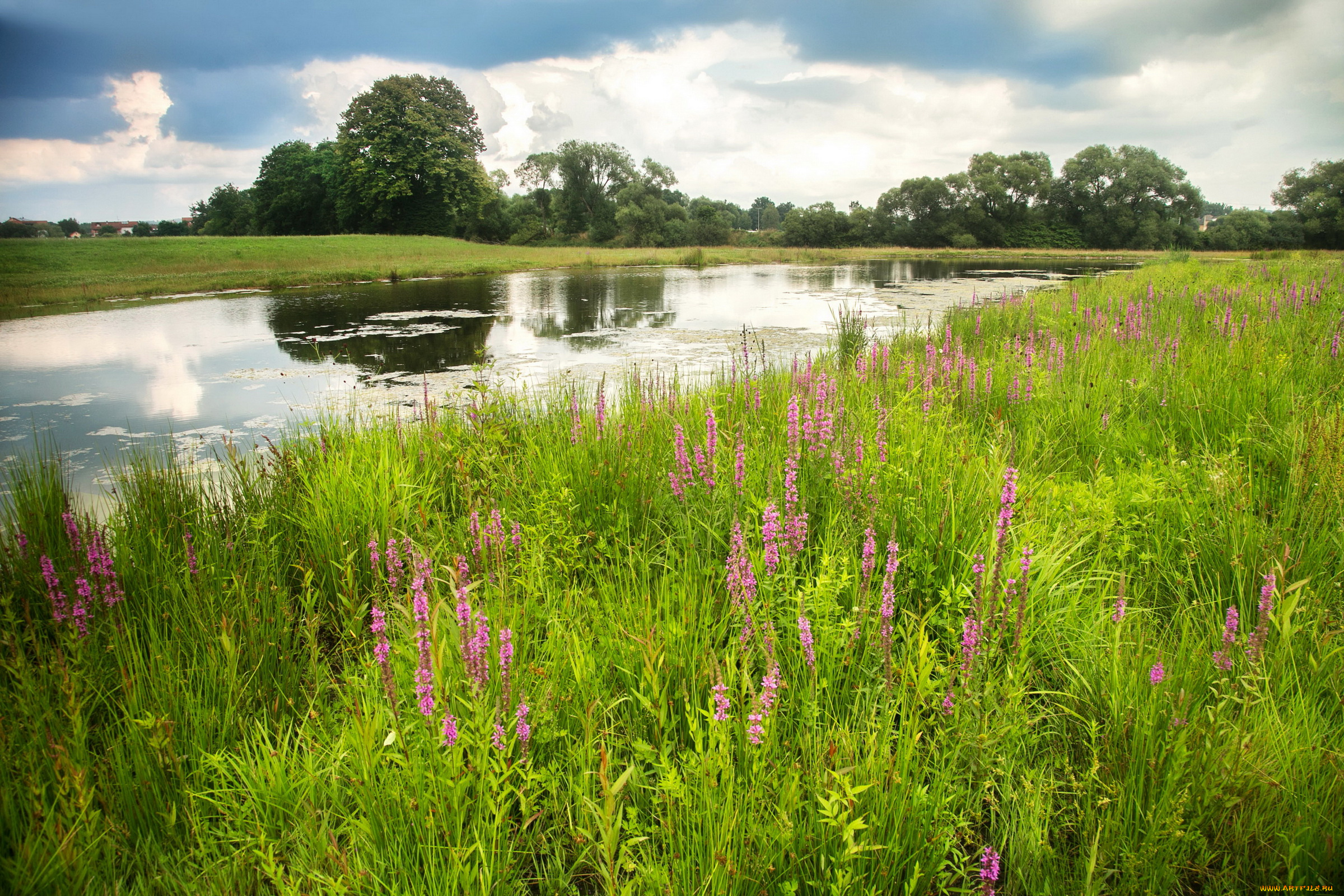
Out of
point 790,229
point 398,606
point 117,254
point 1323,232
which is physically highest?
point 790,229

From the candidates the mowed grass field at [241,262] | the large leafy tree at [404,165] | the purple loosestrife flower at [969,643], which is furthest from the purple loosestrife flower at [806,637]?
the large leafy tree at [404,165]

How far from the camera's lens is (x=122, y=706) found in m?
2.15

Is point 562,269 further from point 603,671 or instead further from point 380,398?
point 603,671

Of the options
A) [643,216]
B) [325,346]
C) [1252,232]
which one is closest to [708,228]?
[643,216]

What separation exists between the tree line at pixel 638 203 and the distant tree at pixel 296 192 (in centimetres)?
19

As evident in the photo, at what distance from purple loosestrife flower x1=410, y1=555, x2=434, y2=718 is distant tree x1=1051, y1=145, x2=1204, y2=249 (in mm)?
86173

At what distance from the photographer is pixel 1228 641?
5.98 feet

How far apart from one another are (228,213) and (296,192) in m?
20.6

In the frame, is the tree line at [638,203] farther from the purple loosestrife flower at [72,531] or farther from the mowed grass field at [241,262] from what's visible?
the purple loosestrife flower at [72,531]

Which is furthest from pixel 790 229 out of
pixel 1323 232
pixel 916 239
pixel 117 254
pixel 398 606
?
pixel 398 606

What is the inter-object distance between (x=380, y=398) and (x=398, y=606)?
6.71m

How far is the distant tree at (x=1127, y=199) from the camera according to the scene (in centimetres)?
6844

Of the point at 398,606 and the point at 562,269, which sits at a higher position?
the point at 562,269

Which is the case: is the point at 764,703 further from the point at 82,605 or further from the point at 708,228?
the point at 708,228
